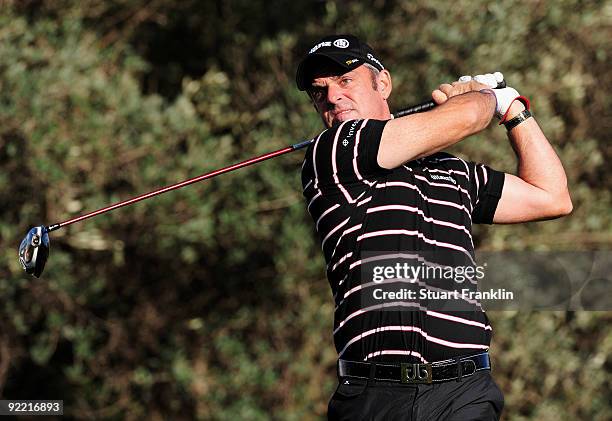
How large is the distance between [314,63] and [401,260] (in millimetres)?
1064

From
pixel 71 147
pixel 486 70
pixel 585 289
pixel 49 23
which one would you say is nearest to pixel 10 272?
pixel 71 147

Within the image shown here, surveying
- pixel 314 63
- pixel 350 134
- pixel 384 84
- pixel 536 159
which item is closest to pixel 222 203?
pixel 384 84

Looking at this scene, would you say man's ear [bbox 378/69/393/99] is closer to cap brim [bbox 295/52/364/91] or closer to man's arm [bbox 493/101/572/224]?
cap brim [bbox 295/52/364/91]

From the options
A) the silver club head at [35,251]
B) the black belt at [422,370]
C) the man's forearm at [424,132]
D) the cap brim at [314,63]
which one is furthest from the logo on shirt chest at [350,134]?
the silver club head at [35,251]

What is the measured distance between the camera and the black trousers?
12.5 ft

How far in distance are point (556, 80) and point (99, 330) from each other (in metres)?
4.99

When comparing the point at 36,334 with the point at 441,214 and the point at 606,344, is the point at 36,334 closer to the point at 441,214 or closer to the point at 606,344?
the point at 606,344

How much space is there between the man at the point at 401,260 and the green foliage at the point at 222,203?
520cm

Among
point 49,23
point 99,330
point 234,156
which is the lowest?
point 99,330

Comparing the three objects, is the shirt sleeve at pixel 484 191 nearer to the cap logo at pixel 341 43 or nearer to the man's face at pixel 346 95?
the man's face at pixel 346 95

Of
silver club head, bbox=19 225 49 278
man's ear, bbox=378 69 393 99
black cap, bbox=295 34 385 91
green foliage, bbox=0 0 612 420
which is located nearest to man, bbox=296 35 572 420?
black cap, bbox=295 34 385 91

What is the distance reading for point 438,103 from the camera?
14.2 ft

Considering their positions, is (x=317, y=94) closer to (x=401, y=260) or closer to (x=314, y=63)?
(x=314, y=63)

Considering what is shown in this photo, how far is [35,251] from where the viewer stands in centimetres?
531
